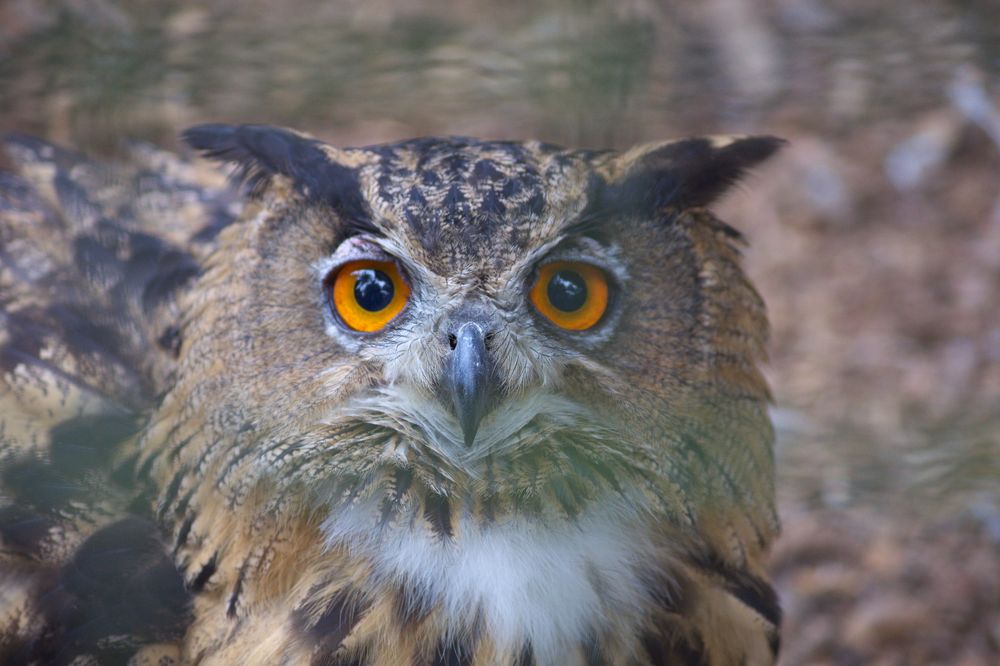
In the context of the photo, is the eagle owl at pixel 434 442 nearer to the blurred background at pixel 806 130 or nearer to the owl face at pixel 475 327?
the owl face at pixel 475 327

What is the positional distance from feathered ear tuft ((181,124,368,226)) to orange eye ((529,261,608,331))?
26 cm

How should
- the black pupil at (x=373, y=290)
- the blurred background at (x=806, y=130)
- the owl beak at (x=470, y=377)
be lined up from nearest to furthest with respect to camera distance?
the owl beak at (x=470, y=377)
the black pupil at (x=373, y=290)
the blurred background at (x=806, y=130)

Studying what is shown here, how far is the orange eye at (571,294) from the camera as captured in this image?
140cm

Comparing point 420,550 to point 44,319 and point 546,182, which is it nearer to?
point 546,182

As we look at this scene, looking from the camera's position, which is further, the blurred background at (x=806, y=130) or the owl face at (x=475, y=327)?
the blurred background at (x=806, y=130)

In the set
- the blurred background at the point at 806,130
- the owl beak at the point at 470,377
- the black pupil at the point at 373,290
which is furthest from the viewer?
the blurred background at the point at 806,130

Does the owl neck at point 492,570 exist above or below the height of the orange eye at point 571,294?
below

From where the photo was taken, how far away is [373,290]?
4.57ft

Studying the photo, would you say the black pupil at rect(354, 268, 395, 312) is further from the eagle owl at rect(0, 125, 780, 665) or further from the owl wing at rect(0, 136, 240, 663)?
the owl wing at rect(0, 136, 240, 663)

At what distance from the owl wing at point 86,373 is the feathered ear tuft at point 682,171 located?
79 centimetres

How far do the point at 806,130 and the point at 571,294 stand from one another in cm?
182

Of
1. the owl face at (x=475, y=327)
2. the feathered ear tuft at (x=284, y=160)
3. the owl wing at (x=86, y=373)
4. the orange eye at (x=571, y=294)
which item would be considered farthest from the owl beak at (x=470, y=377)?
the owl wing at (x=86, y=373)

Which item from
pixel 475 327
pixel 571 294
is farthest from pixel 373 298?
pixel 571 294

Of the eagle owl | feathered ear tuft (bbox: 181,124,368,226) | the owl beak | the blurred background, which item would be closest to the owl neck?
the eagle owl
